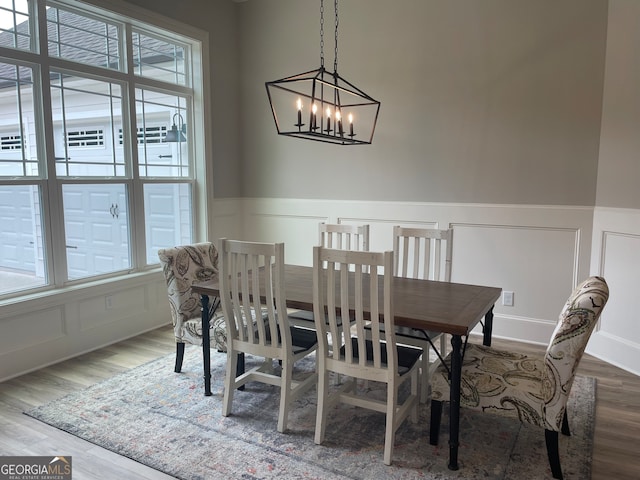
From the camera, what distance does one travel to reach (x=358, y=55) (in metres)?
4.39

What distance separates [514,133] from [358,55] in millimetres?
1600

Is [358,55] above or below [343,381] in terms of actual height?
above

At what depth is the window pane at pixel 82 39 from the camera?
3.45m

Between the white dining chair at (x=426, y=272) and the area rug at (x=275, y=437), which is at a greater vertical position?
the white dining chair at (x=426, y=272)

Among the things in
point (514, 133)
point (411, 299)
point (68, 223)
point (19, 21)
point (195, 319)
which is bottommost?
point (195, 319)

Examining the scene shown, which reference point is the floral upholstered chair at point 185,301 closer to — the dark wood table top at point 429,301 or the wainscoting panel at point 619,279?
the dark wood table top at point 429,301

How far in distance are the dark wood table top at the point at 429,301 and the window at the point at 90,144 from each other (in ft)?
4.84

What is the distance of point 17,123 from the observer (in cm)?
324

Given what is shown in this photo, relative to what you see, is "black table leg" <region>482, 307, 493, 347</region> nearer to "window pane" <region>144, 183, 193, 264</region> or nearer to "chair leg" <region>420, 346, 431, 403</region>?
"chair leg" <region>420, 346, 431, 403</region>

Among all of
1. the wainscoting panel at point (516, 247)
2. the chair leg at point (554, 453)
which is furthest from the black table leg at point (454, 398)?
the wainscoting panel at point (516, 247)

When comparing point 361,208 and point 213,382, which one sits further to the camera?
point 361,208

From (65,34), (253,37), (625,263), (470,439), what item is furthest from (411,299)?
(253,37)

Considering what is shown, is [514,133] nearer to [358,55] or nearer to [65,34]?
[358,55]

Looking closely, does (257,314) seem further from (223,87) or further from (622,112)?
(223,87)
